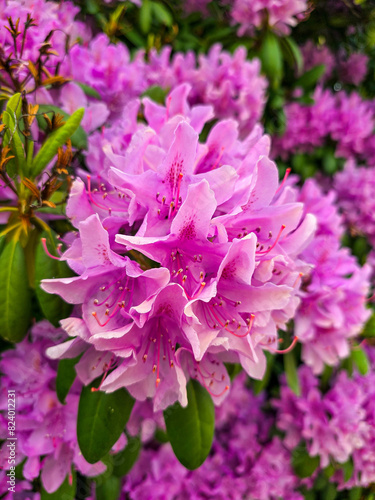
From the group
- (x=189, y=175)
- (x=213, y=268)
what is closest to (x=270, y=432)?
(x=213, y=268)

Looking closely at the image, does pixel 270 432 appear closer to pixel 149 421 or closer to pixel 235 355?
pixel 149 421

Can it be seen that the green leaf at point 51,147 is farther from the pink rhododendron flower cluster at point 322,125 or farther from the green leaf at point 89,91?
the pink rhododendron flower cluster at point 322,125

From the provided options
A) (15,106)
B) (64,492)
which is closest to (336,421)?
(64,492)

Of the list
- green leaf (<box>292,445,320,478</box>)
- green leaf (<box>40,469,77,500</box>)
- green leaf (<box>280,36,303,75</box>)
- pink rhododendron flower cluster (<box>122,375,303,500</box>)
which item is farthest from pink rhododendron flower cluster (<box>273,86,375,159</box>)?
green leaf (<box>40,469,77,500</box>)

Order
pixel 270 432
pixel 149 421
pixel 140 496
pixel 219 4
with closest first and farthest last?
pixel 149 421
pixel 140 496
pixel 270 432
pixel 219 4

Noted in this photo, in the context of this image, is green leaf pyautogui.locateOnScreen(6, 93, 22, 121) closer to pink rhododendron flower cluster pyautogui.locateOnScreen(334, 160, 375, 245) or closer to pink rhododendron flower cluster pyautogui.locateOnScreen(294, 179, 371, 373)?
pink rhododendron flower cluster pyautogui.locateOnScreen(294, 179, 371, 373)

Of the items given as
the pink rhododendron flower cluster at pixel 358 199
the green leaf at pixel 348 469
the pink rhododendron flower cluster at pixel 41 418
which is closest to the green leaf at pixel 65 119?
the pink rhododendron flower cluster at pixel 41 418
